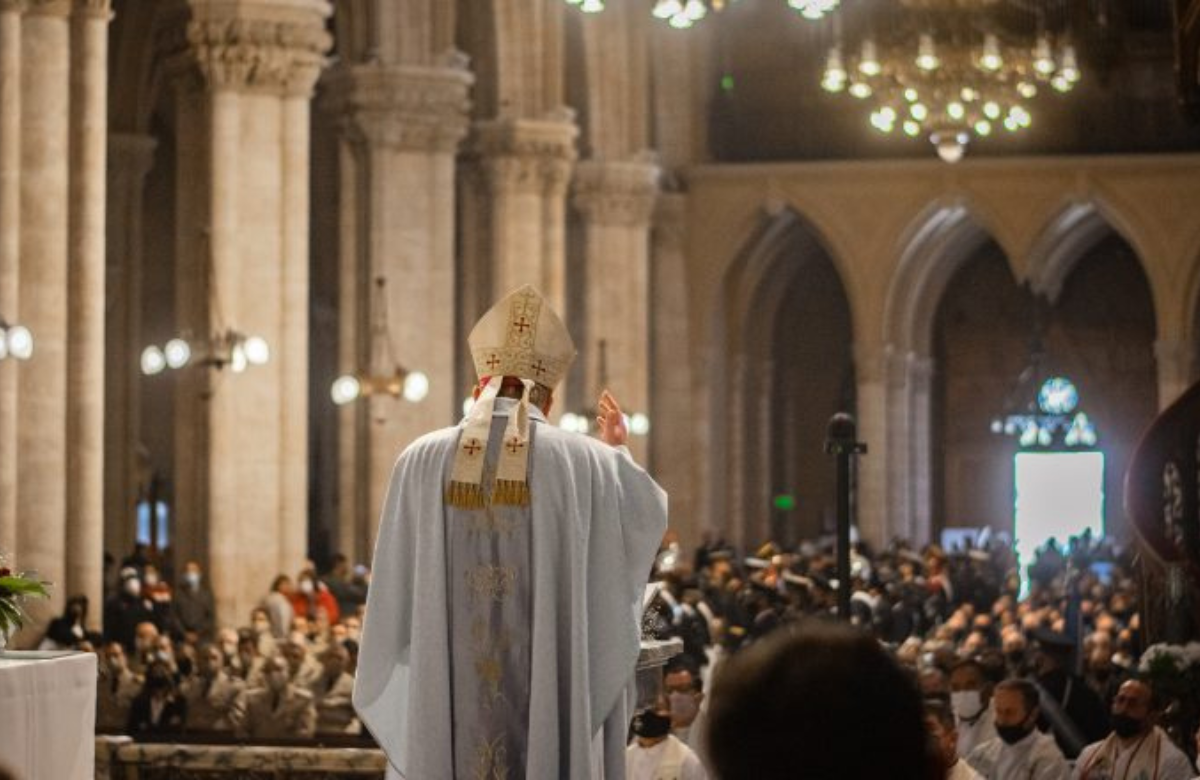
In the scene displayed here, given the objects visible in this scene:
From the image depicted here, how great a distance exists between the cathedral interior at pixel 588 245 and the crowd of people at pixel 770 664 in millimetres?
1266

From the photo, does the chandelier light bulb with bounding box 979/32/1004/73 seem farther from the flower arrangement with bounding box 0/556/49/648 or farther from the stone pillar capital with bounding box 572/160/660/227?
the flower arrangement with bounding box 0/556/49/648

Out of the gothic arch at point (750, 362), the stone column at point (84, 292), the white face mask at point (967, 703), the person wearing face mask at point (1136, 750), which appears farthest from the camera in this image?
the gothic arch at point (750, 362)

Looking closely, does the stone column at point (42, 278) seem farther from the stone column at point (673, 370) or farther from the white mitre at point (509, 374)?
the stone column at point (673, 370)

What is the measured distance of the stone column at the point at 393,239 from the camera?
2764cm

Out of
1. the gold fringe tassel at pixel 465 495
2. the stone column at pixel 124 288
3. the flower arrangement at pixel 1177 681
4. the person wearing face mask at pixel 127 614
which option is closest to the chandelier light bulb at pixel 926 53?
the person wearing face mask at pixel 127 614

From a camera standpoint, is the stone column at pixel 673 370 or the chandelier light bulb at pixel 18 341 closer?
the chandelier light bulb at pixel 18 341

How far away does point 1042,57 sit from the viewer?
25453 mm

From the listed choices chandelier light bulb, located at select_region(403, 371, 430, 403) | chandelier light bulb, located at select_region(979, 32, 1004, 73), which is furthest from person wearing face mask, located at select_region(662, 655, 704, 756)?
chandelier light bulb, located at select_region(403, 371, 430, 403)

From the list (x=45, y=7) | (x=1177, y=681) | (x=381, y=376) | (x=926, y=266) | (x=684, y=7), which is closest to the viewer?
(x=1177, y=681)

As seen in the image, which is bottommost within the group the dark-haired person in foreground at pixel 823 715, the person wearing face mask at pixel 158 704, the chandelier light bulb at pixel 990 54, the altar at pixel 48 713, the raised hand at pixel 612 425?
the person wearing face mask at pixel 158 704

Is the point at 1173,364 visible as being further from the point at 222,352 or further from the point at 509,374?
the point at 509,374

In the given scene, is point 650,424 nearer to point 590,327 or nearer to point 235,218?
point 590,327

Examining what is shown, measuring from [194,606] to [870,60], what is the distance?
27.0 ft

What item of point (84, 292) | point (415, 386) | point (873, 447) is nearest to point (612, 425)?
point (84, 292)
